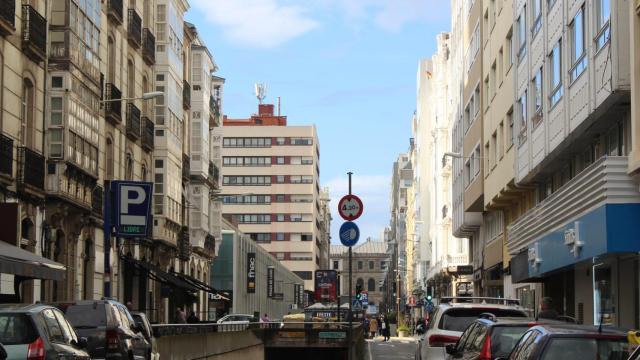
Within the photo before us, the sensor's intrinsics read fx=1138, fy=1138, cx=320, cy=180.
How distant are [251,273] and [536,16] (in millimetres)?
56126

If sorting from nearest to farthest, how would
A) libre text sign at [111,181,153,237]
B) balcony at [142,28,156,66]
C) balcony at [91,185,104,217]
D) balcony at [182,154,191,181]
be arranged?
libre text sign at [111,181,153,237], balcony at [91,185,104,217], balcony at [142,28,156,66], balcony at [182,154,191,181]

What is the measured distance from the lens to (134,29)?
147 ft

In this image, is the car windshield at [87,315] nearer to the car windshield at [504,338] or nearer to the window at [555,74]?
the car windshield at [504,338]

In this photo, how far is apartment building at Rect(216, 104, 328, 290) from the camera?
13838 centimetres

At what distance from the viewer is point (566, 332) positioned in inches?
428

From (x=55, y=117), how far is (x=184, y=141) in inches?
996

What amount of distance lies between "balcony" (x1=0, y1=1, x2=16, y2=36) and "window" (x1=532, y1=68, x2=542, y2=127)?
46.3 feet

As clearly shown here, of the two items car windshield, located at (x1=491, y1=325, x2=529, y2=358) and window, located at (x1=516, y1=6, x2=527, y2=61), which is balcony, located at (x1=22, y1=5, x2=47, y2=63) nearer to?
window, located at (x1=516, y1=6, x2=527, y2=61)

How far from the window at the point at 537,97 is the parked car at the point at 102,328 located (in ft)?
53.0

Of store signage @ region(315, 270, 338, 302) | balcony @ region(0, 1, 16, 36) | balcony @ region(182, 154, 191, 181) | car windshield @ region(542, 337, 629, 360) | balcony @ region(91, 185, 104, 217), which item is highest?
balcony @ region(0, 1, 16, 36)

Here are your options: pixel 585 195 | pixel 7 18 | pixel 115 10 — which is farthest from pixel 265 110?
pixel 585 195

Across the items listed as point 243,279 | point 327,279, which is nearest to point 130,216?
point 327,279

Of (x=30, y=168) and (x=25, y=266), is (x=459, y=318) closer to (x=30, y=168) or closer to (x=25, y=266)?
(x=25, y=266)

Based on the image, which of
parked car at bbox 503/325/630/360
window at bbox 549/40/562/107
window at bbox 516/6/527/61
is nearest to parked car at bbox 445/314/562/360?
parked car at bbox 503/325/630/360
